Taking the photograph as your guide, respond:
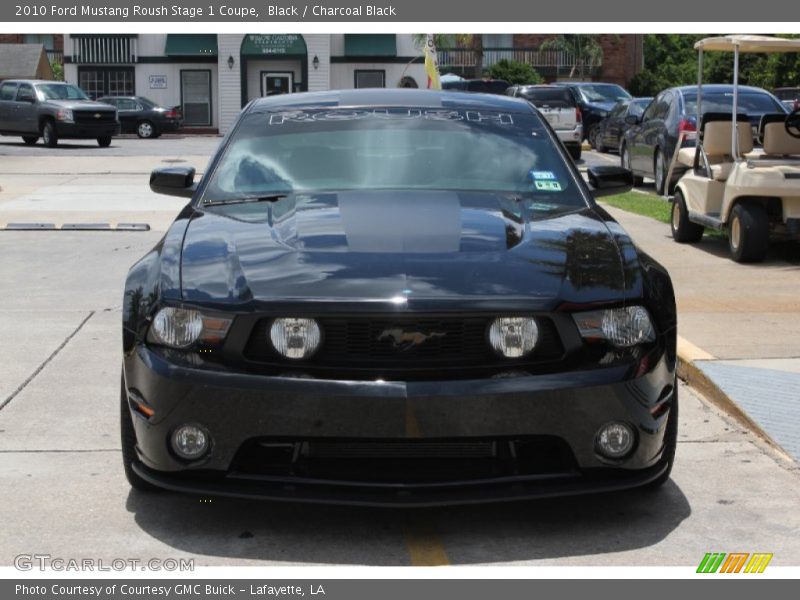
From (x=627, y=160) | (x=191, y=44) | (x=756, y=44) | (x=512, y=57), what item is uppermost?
(x=191, y=44)

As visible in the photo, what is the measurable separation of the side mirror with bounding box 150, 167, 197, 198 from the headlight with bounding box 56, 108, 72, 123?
1161 inches

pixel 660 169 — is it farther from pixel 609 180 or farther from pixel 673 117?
pixel 609 180

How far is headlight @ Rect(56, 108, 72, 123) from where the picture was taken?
34.9 m

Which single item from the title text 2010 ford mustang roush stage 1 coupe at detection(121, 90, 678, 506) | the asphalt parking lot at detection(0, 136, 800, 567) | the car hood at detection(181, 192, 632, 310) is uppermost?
the car hood at detection(181, 192, 632, 310)

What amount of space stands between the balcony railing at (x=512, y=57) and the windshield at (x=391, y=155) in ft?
171

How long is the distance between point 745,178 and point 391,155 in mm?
6054

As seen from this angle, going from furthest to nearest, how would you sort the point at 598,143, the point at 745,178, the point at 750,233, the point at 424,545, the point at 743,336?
the point at 598,143
the point at 745,178
the point at 750,233
the point at 743,336
the point at 424,545

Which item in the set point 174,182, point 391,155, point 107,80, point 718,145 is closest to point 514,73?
point 107,80

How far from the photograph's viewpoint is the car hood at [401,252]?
457 centimetres

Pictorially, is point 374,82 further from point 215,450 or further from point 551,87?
point 215,450

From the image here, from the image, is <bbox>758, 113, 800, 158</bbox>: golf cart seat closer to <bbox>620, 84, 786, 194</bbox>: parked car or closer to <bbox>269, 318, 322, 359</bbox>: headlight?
<bbox>620, 84, 786, 194</bbox>: parked car

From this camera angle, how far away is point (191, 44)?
165 feet

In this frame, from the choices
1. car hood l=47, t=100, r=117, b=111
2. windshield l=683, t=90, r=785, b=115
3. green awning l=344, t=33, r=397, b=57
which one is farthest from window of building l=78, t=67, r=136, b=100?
windshield l=683, t=90, r=785, b=115
